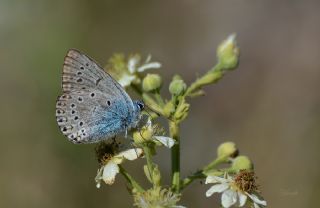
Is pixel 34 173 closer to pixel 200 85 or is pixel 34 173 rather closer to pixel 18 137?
pixel 18 137

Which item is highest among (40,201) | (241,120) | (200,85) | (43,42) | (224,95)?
(43,42)

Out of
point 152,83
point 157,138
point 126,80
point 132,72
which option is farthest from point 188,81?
point 157,138

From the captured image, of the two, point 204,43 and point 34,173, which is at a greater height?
point 204,43

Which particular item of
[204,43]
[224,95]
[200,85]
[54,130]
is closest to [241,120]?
[224,95]

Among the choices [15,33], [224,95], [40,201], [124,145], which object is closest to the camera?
[124,145]

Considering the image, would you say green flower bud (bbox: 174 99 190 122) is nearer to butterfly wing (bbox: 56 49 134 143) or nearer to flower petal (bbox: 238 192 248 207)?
butterfly wing (bbox: 56 49 134 143)

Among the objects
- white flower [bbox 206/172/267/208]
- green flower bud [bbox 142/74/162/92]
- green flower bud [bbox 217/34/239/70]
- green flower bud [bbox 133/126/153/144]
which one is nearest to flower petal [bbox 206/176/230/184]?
white flower [bbox 206/172/267/208]

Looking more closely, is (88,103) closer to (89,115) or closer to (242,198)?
(89,115)
